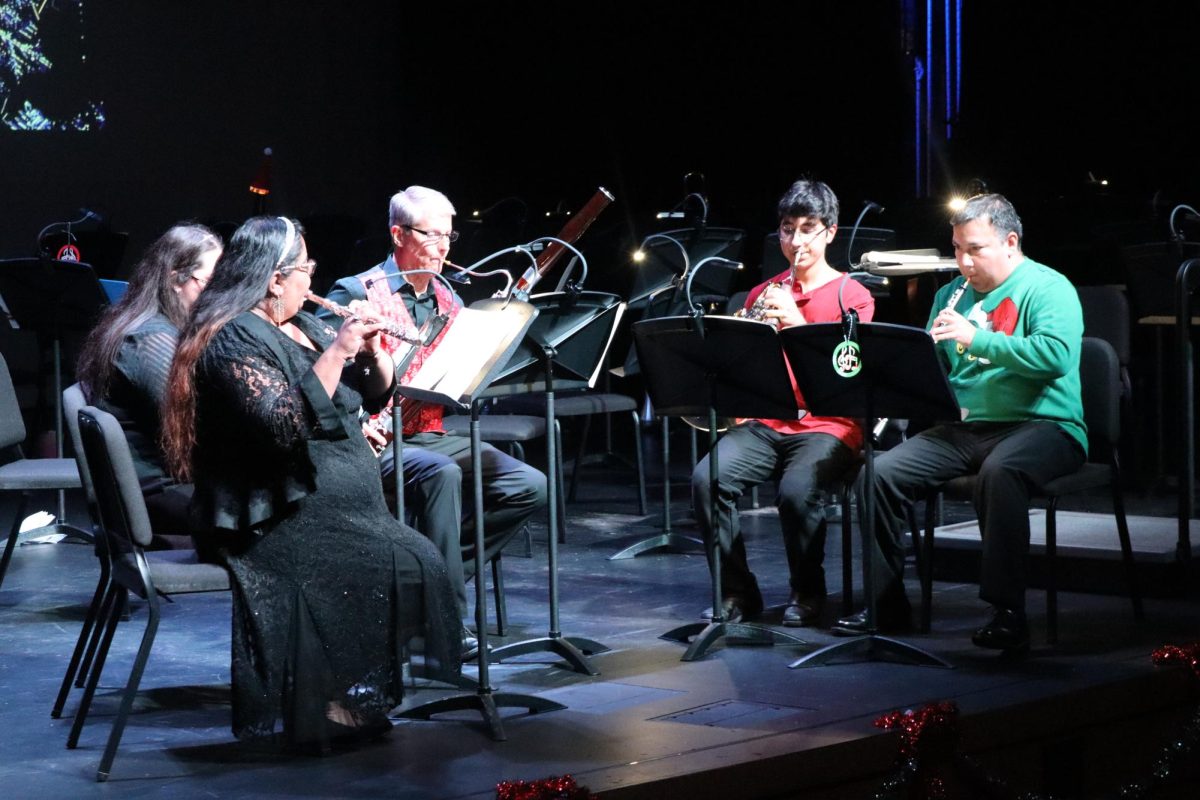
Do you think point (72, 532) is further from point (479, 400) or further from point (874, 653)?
point (874, 653)

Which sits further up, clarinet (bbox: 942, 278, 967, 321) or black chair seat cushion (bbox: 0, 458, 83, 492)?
clarinet (bbox: 942, 278, 967, 321)

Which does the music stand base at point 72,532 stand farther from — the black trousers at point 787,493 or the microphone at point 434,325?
the microphone at point 434,325

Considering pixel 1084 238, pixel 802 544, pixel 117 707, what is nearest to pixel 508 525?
pixel 802 544

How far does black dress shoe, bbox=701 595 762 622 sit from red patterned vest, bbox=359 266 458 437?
0.98m

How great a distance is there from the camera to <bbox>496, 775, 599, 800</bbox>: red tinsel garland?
2.61 metres

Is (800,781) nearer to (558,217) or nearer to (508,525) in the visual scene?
(508,525)

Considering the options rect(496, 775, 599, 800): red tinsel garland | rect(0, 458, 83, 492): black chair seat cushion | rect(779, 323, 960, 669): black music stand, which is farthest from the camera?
rect(0, 458, 83, 492): black chair seat cushion

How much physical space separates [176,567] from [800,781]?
4.61ft

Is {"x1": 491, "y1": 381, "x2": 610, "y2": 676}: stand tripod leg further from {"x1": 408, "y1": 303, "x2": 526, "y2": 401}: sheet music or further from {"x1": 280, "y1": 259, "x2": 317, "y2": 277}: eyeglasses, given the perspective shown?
Answer: {"x1": 280, "y1": 259, "x2": 317, "y2": 277}: eyeglasses

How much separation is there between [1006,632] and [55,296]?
150 inches

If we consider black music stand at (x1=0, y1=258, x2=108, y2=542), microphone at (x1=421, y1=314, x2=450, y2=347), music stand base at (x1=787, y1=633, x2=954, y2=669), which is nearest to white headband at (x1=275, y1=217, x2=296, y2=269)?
microphone at (x1=421, y1=314, x2=450, y2=347)

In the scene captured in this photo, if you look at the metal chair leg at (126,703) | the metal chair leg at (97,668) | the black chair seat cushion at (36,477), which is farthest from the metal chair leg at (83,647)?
the black chair seat cushion at (36,477)

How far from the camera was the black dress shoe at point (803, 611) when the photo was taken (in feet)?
14.2

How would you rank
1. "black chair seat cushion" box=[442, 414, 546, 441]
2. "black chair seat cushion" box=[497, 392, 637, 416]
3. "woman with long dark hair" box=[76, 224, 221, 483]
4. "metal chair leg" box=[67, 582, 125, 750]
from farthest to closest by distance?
"black chair seat cushion" box=[497, 392, 637, 416]
"black chair seat cushion" box=[442, 414, 546, 441]
"woman with long dark hair" box=[76, 224, 221, 483]
"metal chair leg" box=[67, 582, 125, 750]
